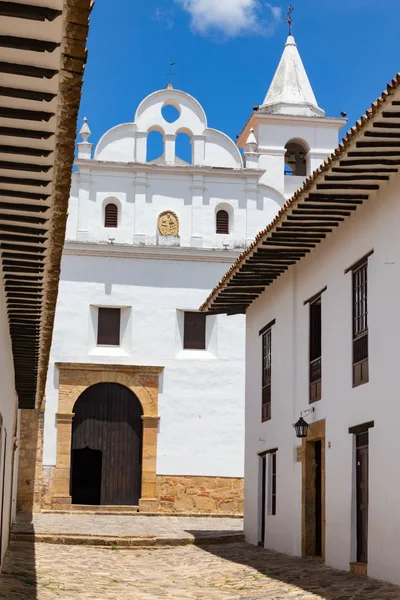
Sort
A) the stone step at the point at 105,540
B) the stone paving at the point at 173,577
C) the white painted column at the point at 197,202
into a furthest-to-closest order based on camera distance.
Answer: the white painted column at the point at 197,202 → the stone step at the point at 105,540 → the stone paving at the point at 173,577

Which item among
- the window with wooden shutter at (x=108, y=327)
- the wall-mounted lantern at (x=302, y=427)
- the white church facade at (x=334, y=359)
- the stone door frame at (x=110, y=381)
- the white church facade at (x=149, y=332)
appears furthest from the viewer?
the window with wooden shutter at (x=108, y=327)

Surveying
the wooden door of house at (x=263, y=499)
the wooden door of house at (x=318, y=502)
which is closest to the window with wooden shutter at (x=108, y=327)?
the wooden door of house at (x=263, y=499)

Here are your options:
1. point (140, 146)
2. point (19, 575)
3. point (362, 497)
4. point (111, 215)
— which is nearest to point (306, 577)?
point (362, 497)

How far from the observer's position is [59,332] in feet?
82.2

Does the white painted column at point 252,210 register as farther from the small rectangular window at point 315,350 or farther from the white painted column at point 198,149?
the small rectangular window at point 315,350

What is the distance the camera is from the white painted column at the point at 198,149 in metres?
26.3

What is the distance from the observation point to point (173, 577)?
13.0 metres

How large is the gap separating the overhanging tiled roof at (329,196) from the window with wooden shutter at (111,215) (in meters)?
8.30

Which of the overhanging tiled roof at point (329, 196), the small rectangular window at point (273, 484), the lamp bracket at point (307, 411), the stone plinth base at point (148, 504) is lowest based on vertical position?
the stone plinth base at point (148, 504)

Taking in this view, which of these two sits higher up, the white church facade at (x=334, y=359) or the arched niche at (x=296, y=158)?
the arched niche at (x=296, y=158)

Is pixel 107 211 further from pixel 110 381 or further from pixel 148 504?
pixel 148 504

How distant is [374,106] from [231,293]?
29.7 feet

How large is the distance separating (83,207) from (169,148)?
2.79 m

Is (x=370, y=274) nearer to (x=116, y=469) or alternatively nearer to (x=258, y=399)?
(x=258, y=399)
